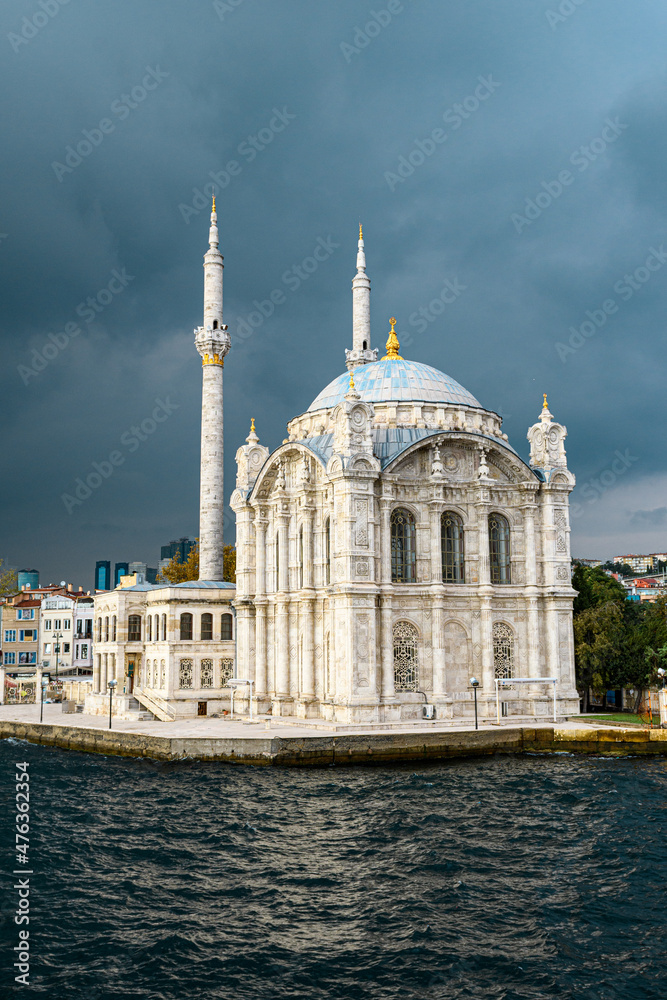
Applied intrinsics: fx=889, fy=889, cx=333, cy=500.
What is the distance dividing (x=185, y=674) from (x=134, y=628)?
19.2 feet

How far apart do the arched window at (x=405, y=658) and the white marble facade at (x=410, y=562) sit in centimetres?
6

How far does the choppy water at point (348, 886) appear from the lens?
571 inches

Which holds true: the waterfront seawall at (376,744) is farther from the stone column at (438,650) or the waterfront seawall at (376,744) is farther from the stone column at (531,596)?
the stone column at (531,596)

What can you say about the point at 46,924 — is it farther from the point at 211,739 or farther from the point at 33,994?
the point at 211,739

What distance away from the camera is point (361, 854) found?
21.2m

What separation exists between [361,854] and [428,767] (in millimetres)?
11156

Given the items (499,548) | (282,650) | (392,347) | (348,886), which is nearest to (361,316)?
(392,347)

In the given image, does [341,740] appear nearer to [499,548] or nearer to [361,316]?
[499,548]

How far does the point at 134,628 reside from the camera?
50250 millimetres

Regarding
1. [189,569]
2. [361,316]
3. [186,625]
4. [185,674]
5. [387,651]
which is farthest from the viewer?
[189,569]

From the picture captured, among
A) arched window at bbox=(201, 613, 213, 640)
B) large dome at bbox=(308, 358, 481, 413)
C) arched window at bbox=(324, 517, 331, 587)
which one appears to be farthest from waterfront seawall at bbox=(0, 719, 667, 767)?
large dome at bbox=(308, 358, 481, 413)

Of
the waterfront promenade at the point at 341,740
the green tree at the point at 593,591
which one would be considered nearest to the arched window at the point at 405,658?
the waterfront promenade at the point at 341,740

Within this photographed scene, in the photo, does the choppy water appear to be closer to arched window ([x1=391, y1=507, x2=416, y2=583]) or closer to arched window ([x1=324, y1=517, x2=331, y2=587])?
arched window ([x1=391, y1=507, x2=416, y2=583])

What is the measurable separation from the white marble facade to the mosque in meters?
0.07
